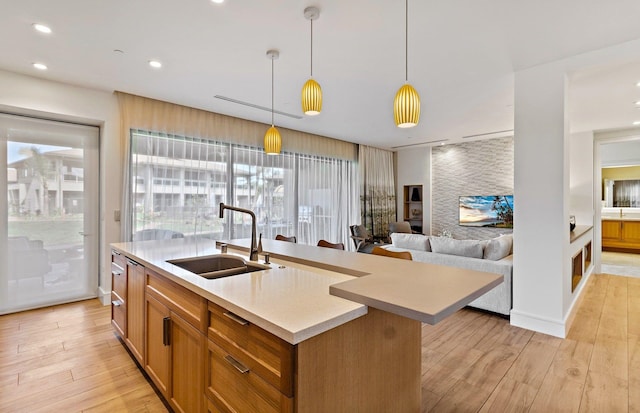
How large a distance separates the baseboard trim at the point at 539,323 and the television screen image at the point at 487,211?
372 centimetres

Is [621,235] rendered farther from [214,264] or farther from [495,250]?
[214,264]

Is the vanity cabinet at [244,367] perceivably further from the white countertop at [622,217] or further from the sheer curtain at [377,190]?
the white countertop at [622,217]

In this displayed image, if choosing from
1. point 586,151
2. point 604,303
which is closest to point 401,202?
point 586,151

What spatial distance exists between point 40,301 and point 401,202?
709cm

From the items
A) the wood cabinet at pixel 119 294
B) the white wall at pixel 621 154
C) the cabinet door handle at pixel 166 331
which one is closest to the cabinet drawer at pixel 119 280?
the wood cabinet at pixel 119 294

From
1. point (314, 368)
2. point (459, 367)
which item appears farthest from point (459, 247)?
point (314, 368)

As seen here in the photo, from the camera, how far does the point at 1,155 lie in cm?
339

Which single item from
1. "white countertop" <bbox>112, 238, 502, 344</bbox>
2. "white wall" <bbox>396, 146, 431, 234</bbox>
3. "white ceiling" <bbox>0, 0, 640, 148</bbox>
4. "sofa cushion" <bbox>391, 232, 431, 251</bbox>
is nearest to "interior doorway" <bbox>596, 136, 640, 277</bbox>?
"white wall" <bbox>396, 146, 431, 234</bbox>

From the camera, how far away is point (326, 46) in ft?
8.85

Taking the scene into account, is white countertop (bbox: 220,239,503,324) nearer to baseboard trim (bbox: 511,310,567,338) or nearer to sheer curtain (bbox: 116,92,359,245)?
baseboard trim (bbox: 511,310,567,338)

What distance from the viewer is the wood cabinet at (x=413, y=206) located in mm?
7684

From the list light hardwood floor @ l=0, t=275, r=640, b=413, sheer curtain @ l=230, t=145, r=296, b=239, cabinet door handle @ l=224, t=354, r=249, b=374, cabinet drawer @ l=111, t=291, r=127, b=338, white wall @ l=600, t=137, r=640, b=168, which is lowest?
light hardwood floor @ l=0, t=275, r=640, b=413

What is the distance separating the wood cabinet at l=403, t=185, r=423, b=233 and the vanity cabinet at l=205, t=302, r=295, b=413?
22.6ft

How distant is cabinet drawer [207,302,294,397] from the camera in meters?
1.01
